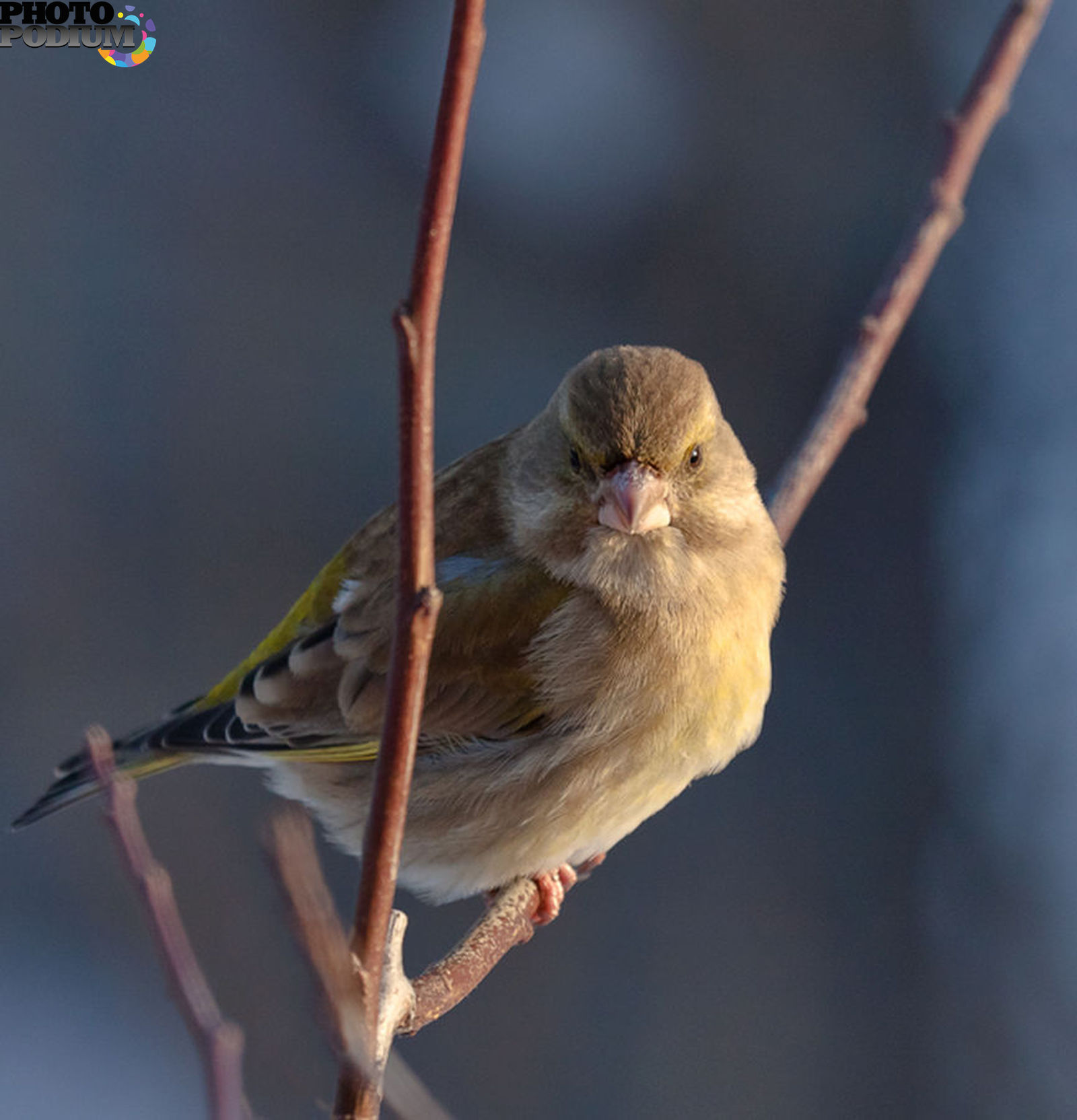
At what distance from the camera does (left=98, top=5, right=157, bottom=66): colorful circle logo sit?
5988 mm

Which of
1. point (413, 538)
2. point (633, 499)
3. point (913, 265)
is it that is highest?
point (913, 265)

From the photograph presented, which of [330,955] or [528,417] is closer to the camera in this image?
[330,955]

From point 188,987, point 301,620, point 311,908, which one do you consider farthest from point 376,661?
point 311,908

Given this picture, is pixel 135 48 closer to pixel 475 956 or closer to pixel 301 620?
pixel 301 620

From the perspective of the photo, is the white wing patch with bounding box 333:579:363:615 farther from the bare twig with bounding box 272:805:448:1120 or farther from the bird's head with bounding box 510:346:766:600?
the bare twig with bounding box 272:805:448:1120

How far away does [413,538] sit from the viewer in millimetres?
1322

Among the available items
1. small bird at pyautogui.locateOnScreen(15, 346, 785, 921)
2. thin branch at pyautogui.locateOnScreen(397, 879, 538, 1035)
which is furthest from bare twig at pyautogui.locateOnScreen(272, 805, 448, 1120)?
small bird at pyautogui.locateOnScreen(15, 346, 785, 921)

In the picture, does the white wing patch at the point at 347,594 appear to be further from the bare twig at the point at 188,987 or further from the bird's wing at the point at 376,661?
the bare twig at the point at 188,987

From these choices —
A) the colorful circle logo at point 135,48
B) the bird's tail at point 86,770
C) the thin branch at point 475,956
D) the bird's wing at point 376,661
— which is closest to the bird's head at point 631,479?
the bird's wing at point 376,661

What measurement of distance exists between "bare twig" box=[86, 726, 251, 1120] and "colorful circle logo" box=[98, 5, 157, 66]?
18.1 ft

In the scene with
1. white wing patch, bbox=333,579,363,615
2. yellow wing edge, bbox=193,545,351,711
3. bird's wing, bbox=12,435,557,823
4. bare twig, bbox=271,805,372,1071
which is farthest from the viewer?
yellow wing edge, bbox=193,545,351,711

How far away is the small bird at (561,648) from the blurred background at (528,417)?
2.32 meters

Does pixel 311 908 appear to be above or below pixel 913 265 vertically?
below

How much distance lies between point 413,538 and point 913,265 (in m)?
1.84
